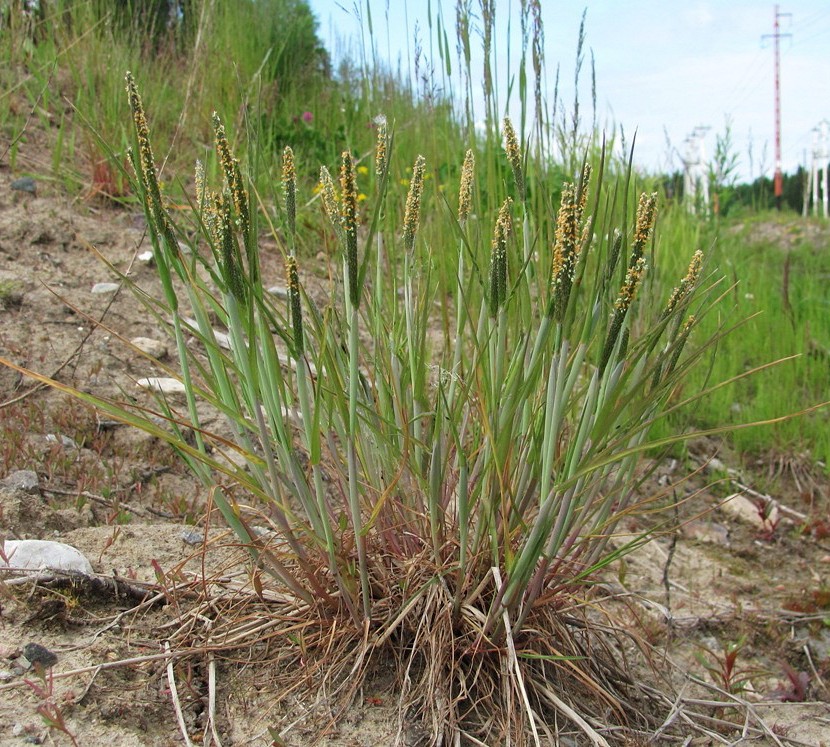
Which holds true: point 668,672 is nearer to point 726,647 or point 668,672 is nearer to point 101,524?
point 726,647

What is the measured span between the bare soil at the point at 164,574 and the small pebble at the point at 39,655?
2cm

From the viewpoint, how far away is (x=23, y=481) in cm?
201

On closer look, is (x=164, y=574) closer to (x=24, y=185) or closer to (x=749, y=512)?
(x=749, y=512)

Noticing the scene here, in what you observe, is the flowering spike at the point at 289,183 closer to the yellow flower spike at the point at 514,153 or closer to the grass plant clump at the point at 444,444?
the grass plant clump at the point at 444,444

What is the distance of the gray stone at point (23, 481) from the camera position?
77.7 inches

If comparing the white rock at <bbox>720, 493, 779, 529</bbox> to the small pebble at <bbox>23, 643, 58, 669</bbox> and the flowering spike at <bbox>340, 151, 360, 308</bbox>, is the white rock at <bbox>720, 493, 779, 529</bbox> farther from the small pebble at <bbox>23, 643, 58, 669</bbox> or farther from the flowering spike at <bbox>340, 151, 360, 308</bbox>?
the small pebble at <bbox>23, 643, 58, 669</bbox>

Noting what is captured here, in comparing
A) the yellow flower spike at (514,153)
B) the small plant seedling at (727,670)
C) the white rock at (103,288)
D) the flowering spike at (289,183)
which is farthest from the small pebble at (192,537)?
the white rock at (103,288)

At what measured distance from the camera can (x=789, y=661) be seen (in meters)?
2.44

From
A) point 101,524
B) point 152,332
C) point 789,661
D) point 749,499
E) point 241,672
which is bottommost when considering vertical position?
point 789,661

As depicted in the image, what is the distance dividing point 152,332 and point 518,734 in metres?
2.29

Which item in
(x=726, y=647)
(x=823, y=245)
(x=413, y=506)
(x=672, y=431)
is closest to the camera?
(x=413, y=506)

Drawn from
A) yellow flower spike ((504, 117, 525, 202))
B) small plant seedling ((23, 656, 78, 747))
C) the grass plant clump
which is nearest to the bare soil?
small plant seedling ((23, 656, 78, 747))

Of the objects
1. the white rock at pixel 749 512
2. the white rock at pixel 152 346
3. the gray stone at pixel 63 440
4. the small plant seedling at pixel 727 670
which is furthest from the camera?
the white rock at pixel 749 512

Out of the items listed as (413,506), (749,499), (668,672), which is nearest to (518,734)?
(413,506)
